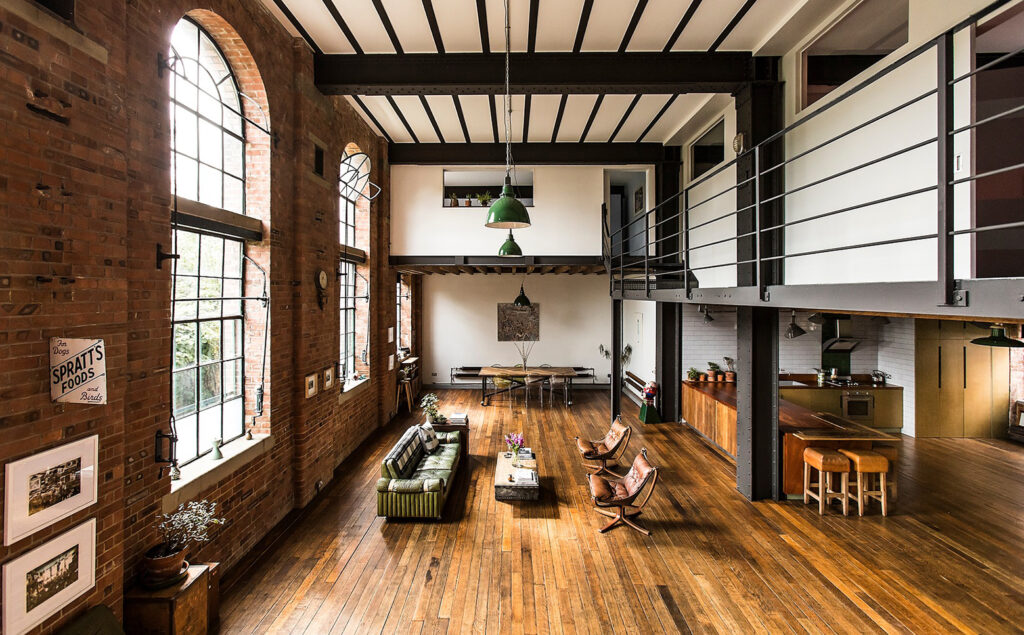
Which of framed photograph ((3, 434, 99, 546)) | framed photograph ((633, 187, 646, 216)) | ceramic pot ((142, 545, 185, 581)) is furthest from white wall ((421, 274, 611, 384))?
framed photograph ((3, 434, 99, 546))

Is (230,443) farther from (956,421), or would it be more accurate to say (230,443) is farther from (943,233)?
(956,421)

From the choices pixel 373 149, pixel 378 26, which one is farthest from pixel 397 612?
pixel 373 149

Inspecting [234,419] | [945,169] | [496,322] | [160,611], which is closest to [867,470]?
[945,169]

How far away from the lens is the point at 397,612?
3615 mm

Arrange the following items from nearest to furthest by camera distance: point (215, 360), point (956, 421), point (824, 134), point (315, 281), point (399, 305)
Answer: point (215, 360)
point (824, 134)
point (315, 281)
point (956, 421)
point (399, 305)

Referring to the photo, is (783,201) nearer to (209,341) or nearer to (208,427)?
(209,341)

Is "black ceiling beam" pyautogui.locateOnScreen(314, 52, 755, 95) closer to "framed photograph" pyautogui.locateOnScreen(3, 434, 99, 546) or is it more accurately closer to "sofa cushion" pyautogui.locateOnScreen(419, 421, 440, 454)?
"sofa cushion" pyautogui.locateOnScreen(419, 421, 440, 454)

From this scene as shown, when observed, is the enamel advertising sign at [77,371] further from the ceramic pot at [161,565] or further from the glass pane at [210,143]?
the glass pane at [210,143]

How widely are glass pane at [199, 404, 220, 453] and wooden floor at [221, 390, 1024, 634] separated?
117 centimetres

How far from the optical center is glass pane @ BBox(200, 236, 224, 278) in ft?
13.6

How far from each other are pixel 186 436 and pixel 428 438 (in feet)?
10.2

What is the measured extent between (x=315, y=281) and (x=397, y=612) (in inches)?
148

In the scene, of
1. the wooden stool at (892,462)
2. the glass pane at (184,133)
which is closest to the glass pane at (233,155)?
the glass pane at (184,133)

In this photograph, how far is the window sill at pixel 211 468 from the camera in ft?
11.5
